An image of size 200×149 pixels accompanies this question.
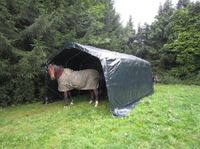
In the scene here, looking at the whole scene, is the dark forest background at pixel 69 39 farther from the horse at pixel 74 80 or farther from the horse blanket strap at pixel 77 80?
the horse blanket strap at pixel 77 80

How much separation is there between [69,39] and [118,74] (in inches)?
186

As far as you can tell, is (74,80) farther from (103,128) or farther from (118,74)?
(103,128)

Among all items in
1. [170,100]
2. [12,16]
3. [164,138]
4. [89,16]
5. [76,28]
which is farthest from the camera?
[89,16]

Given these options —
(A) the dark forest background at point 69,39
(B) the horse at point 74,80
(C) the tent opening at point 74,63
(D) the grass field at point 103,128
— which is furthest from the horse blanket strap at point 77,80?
(A) the dark forest background at point 69,39

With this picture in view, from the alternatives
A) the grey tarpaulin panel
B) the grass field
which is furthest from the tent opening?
the grass field

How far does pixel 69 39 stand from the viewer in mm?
11539

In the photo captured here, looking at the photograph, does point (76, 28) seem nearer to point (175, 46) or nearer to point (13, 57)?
point (13, 57)

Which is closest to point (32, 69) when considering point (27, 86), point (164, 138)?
point (27, 86)

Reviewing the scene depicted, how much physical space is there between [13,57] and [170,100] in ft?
18.8

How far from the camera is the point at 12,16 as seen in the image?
970 cm

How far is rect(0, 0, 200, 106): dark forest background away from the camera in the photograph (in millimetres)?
9266

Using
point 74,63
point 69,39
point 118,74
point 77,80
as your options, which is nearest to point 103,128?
point 118,74

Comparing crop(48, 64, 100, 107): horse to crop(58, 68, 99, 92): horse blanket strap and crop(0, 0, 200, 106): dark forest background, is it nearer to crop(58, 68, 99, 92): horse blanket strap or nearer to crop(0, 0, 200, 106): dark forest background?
crop(58, 68, 99, 92): horse blanket strap

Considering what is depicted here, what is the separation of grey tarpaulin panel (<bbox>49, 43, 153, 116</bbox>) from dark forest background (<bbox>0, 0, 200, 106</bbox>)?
3.74 ft
